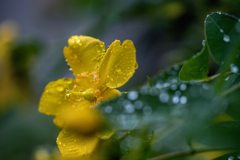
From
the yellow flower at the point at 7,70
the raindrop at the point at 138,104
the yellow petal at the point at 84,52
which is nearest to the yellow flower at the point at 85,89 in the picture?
the yellow petal at the point at 84,52

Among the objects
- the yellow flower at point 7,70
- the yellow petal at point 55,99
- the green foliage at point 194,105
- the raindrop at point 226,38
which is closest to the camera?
the green foliage at point 194,105

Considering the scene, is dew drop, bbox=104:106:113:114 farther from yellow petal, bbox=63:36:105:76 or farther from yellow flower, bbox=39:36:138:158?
yellow petal, bbox=63:36:105:76

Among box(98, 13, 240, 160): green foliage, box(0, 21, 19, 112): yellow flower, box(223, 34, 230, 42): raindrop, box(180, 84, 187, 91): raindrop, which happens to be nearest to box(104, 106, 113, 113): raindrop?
box(98, 13, 240, 160): green foliage

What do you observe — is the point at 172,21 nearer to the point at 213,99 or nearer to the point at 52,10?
the point at 213,99

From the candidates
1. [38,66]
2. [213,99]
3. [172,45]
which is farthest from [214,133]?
[38,66]

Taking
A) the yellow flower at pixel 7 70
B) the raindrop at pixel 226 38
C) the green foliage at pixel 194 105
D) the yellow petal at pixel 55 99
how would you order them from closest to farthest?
1. the green foliage at pixel 194 105
2. the raindrop at pixel 226 38
3. the yellow petal at pixel 55 99
4. the yellow flower at pixel 7 70

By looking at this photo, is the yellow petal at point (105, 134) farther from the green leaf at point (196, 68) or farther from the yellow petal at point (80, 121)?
the green leaf at point (196, 68)

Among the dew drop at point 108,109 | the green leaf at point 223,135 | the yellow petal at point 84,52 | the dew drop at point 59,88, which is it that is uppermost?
the yellow petal at point 84,52

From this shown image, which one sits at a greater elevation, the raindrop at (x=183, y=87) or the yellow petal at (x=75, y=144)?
→ the raindrop at (x=183, y=87)
